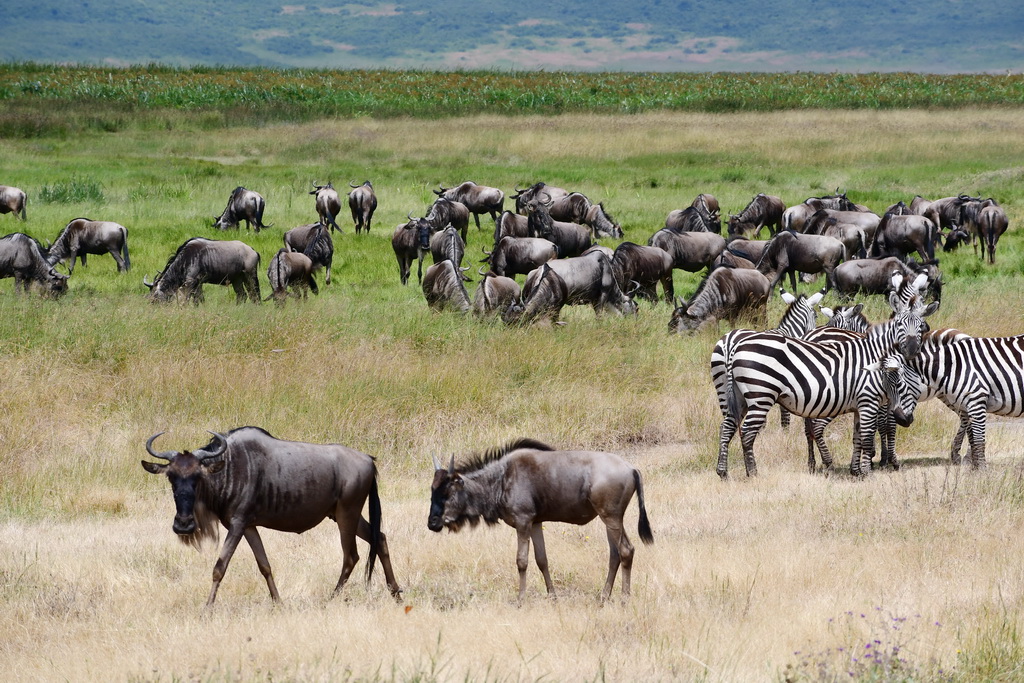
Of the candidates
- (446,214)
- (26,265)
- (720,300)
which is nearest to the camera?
(720,300)

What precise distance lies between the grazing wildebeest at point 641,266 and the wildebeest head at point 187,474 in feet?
39.2

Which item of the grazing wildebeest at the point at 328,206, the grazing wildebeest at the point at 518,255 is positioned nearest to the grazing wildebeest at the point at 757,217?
the grazing wildebeest at the point at 518,255

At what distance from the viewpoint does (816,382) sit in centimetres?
1020

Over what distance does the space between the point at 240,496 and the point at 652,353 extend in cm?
847

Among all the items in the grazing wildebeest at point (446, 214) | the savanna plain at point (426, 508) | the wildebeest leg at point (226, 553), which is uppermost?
the grazing wildebeest at point (446, 214)

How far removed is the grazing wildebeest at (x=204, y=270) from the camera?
667 inches

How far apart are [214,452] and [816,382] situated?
5803 mm

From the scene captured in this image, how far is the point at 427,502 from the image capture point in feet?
31.9

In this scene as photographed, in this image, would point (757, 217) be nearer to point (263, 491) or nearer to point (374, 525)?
point (374, 525)

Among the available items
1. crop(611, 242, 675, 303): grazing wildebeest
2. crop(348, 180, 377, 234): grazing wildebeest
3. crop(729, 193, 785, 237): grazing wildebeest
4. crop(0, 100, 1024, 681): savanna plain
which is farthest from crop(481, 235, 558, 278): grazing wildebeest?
crop(729, 193, 785, 237): grazing wildebeest

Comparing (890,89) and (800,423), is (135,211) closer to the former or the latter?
(800,423)

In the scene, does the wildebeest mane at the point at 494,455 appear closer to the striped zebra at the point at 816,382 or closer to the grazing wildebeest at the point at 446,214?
the striped zebra at the point at 816,382

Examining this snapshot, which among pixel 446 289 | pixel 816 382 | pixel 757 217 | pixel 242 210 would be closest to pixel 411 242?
pixel 446 289

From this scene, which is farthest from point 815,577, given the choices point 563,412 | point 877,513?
point 563,412
